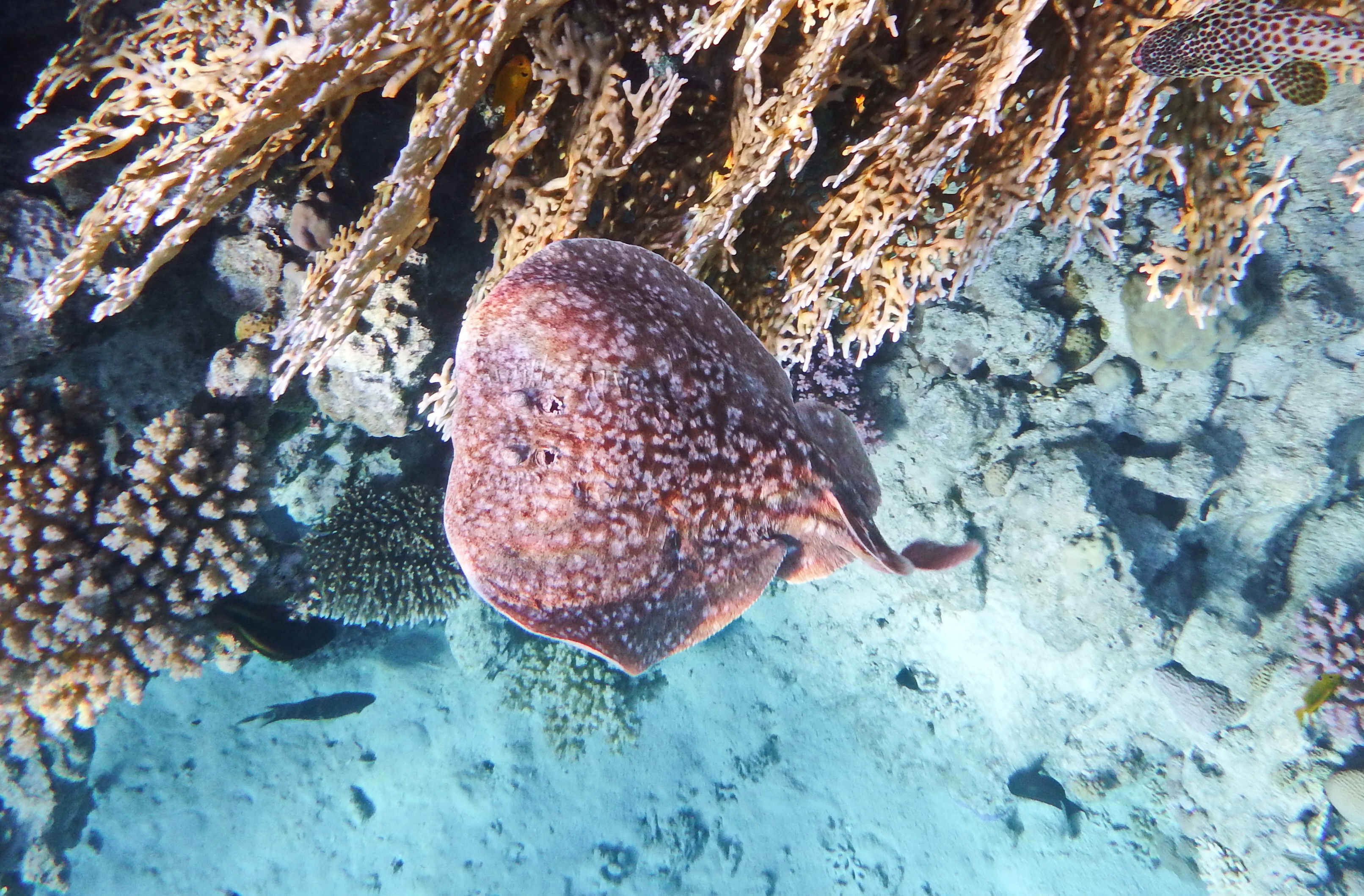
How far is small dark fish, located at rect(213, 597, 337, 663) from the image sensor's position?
4.20m

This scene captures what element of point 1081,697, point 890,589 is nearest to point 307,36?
point 890,589

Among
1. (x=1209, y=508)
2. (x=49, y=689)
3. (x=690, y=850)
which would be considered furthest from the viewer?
(x=690, y=850)

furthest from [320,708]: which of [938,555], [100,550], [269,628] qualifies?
[938,555]

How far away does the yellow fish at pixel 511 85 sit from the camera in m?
2.84

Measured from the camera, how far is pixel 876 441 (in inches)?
206

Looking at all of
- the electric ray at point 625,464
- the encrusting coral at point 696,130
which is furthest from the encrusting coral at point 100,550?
the electric ray at point 625,464

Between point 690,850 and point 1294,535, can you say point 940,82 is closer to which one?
point 1294,535

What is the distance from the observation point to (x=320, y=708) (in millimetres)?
6164

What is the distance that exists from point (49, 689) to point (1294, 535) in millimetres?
10081

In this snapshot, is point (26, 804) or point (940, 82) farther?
point (26, 804)

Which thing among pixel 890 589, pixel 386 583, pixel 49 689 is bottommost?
pixel 49 689

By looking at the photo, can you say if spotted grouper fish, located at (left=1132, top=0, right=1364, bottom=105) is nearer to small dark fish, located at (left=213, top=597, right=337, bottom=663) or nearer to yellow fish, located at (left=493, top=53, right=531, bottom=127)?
yellow fish, located at (left=493, top=53, right=531, bottom=127)

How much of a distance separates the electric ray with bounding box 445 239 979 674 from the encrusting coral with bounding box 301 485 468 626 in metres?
2.94

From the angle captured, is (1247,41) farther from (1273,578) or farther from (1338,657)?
(1338,657)
